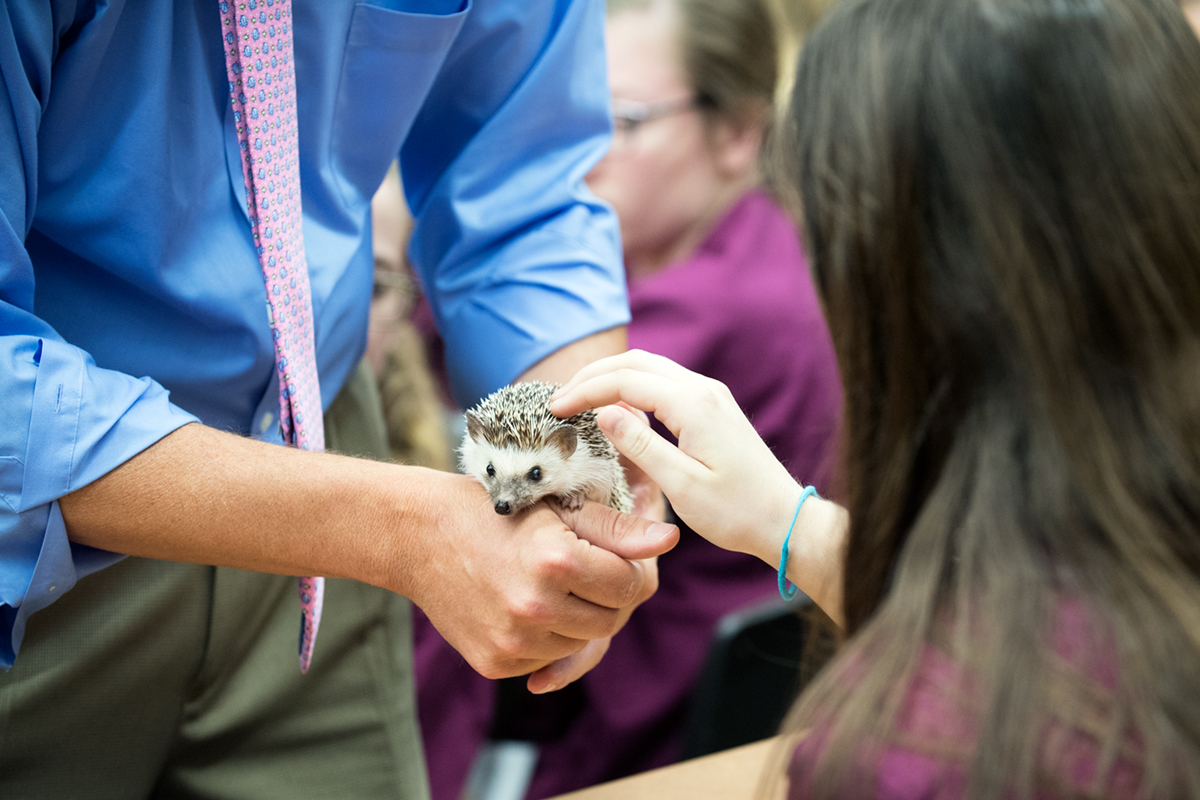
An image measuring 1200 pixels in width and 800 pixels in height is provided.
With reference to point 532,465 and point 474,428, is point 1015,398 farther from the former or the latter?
point 474,428

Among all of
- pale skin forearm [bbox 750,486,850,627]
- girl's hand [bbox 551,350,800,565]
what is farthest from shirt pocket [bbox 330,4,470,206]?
pale skin forearm [bbox 750,486,850,627]

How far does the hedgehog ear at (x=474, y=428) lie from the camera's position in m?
1.29

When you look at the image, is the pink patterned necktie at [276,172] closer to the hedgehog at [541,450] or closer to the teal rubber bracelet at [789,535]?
the hedgehog at [541,450]

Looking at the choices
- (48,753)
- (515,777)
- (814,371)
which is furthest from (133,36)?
(515,777)

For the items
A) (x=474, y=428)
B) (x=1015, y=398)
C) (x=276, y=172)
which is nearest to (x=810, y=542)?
(x=1015, y=398)

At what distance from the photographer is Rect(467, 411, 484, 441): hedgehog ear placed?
4.24ft

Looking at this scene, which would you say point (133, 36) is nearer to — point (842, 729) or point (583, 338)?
point (583, 338)

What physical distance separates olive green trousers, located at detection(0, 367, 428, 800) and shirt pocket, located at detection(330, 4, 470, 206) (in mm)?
370

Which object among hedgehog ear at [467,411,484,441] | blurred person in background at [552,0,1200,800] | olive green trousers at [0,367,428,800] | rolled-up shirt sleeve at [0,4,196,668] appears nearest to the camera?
blurred person in background at [552,0,1200,800]

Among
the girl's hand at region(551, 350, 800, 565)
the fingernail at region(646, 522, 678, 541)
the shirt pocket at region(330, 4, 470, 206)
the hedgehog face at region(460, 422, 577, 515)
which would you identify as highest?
the shirt pocket at region(330, 4, 470, 206)

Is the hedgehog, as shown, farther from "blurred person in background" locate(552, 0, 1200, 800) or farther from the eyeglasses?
the eyeglasses

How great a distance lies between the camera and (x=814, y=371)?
7.53ft

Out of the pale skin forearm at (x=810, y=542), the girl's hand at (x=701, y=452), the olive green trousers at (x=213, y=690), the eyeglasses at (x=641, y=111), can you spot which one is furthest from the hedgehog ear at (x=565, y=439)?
the eyeglasses at (x=641, y=111)

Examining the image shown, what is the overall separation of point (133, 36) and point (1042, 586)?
104 cm
